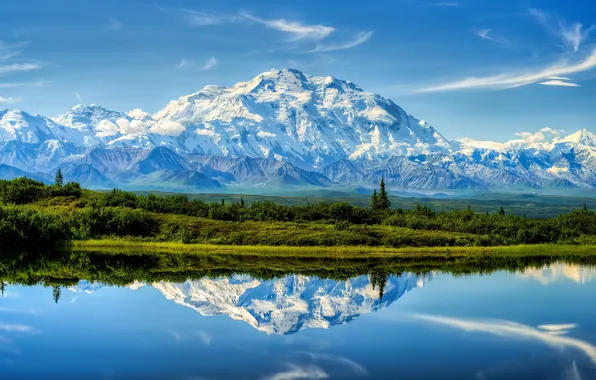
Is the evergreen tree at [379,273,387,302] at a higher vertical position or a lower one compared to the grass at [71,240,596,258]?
higher

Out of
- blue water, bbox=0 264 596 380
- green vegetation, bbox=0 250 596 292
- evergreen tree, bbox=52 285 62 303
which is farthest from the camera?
green vegetation, bbox=0 250 596 292

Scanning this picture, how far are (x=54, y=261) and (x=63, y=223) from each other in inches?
Result: 1162

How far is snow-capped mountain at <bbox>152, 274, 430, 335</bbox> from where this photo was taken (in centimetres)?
4934

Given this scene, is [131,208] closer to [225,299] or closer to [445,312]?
[225,299]

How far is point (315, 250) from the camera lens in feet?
336

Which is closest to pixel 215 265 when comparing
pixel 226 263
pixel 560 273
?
pixel 226 263

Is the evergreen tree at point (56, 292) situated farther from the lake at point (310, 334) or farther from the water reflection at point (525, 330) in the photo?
the water reflection at point (525, 330)

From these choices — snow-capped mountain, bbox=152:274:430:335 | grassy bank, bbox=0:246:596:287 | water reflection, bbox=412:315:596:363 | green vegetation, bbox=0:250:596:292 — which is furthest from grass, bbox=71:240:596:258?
water reflection, bbox=412:315:596:363

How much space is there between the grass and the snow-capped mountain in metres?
28.1

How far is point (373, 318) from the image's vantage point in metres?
49.3

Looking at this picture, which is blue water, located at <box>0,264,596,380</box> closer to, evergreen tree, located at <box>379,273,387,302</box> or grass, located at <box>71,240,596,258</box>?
evergreen tree, located at <box>379,273,387,302</box>

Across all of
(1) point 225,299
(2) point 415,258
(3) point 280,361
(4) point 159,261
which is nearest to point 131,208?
(4) point 159,261

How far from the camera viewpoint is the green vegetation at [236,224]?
353ft

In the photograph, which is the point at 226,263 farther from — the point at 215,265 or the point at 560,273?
the point at 560,273
